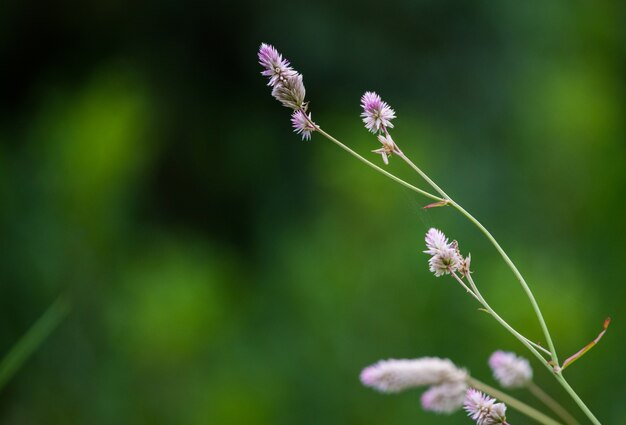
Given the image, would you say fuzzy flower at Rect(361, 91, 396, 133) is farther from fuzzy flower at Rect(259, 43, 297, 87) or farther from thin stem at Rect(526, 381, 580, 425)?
thin stem at Rect(526, 381, 580, 425)

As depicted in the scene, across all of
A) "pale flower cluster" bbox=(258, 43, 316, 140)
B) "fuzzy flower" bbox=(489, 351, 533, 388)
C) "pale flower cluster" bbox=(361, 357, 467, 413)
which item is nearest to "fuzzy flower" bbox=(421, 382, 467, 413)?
"pale flower cluster" bbox=(361, 357, 467, 413)

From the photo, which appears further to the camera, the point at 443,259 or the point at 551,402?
the point at 551,402

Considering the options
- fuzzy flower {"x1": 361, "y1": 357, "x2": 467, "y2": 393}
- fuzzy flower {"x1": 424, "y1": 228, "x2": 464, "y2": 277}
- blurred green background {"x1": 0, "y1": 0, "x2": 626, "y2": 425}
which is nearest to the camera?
fuzzy flower {"x1": 361, "y1": 357, "x2": 467, "y2": 393}

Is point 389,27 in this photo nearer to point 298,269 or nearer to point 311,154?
point 311,154

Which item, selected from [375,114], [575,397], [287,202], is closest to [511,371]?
[575,397]

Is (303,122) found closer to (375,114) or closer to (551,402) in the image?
(375,114)

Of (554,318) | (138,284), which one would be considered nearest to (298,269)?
(138,284)

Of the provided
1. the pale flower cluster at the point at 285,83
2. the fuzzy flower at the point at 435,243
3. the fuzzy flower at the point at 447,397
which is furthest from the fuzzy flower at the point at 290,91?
the fuzzy flower at the point at 447,397
